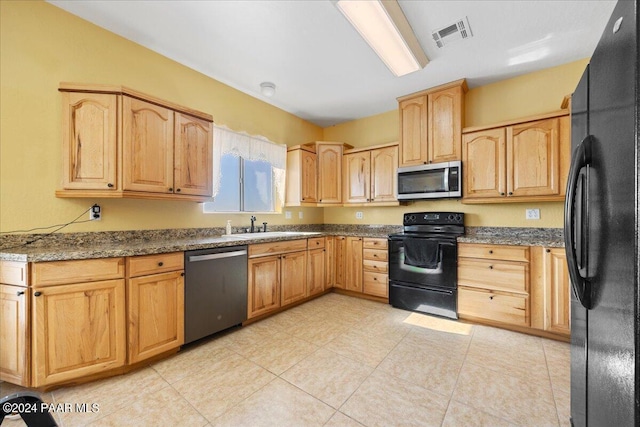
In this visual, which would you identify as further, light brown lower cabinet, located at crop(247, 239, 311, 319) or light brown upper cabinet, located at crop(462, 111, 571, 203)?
light brown lower cabinet, located at crop(247, 239, 311, 319)

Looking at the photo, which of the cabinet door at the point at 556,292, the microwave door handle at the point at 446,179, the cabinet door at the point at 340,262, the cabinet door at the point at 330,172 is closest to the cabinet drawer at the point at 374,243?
the cabinet door at the point at 340,262

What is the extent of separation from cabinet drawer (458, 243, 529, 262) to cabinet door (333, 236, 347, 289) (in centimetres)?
151

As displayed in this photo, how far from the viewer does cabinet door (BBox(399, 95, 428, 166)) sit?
324cm

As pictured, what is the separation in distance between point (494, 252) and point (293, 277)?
7.26 ft

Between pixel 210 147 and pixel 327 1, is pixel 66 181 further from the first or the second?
pixel 327 1

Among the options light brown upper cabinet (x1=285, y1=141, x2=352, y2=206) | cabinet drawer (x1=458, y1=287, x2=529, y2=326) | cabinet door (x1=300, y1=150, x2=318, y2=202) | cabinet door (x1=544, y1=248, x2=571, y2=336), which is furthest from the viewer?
light brown upper cabinet (x1=285, y1=141, x2=352, y2=206)

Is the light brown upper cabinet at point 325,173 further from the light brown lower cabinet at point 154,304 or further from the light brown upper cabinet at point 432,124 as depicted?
the light brown lower cabinet at point 154,304

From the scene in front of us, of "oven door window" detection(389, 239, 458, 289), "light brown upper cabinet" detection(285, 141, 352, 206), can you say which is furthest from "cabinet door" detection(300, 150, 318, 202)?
"oven door window" detection(389, 239, 458, 289)

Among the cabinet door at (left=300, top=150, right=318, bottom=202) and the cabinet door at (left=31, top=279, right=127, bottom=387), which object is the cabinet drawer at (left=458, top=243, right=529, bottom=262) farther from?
the cabinet door at (left=31, top=279, right=127, bottom=387)

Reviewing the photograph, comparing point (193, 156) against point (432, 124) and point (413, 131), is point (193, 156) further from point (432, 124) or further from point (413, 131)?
point (432, 124)

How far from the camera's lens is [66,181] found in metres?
1.94

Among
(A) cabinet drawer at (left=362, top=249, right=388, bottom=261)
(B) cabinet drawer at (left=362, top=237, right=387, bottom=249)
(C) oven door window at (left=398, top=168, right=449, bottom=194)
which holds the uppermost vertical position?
(C) oven door window at (left=398, top=168, right=449, bottom=194)

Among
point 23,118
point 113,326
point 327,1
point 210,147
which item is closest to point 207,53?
point 210,147

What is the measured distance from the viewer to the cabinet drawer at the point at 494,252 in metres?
2.48
